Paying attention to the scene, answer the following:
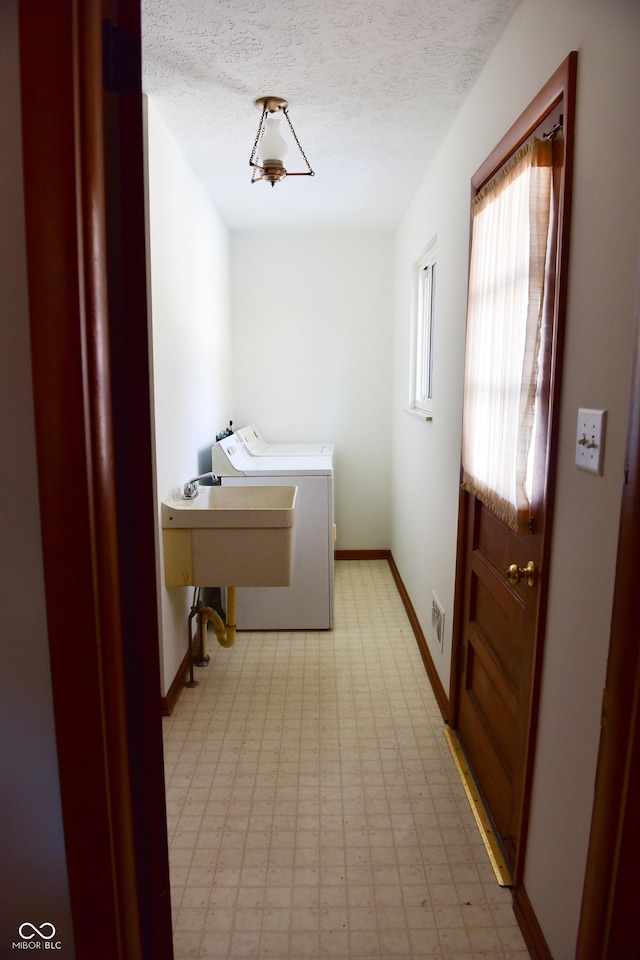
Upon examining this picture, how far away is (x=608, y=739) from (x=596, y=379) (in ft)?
2.08

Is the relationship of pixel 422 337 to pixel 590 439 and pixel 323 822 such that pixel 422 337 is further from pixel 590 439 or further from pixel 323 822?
pixel 323 822

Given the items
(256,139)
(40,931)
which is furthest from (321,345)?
(40,931)

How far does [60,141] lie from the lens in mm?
678

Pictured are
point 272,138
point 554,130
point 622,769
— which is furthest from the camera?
point 272,138

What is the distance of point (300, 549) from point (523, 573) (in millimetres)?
1885

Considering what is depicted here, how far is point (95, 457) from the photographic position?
2.42 feet

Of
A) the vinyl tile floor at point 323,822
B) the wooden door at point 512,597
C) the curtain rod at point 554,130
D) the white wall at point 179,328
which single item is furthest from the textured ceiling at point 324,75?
the vinyl tile floor at point 323,822

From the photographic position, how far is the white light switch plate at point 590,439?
1.06m

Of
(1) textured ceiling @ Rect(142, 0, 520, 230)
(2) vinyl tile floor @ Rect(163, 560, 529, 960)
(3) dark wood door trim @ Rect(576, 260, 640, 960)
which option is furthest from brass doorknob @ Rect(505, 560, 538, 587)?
(1) textured ceiling @ Rect(142, 0, 520, 230)

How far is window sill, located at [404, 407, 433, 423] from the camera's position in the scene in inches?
112

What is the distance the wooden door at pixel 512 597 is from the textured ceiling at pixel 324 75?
1.30ft

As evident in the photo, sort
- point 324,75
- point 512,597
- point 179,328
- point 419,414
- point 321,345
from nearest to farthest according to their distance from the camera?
point 512,597
point 324,75
point 179,328
point 419,414
point 321,345

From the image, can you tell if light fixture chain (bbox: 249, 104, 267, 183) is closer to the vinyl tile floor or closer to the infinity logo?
the vinyl tile floor

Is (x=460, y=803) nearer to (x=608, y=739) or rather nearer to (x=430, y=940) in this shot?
(x=430, y=940)
